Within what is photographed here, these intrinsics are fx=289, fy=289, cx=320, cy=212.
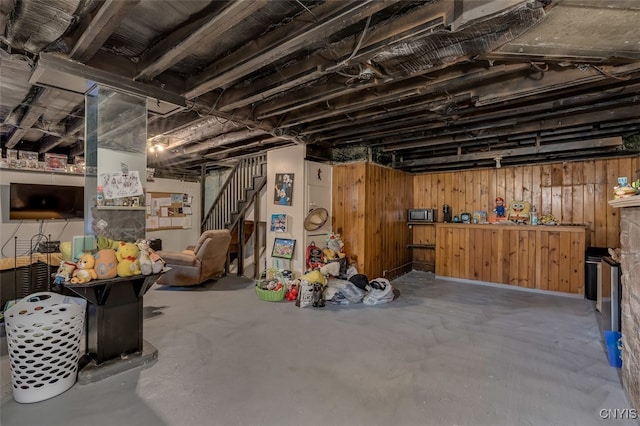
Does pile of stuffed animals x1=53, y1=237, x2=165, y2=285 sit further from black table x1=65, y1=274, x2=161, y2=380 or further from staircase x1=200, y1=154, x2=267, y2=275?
staircase x1=200, y1=154, x2=267, y2=275

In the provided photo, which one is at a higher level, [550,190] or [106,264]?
[550,190]

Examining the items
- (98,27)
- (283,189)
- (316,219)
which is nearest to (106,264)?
(98,27)

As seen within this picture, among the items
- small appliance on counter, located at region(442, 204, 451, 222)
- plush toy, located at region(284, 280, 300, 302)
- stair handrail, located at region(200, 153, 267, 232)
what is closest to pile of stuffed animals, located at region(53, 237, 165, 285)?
plush toy, located at region(284, 280, 300, 302)

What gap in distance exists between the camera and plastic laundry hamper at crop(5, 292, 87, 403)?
1.87m

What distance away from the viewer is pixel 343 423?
171 centimetres

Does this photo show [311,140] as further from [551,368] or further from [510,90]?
[551,368]

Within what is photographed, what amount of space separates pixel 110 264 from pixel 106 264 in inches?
1.0

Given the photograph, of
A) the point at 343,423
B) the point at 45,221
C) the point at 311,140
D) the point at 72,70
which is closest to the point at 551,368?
the point at 343,423

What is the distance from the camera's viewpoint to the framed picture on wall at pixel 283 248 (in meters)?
4.63

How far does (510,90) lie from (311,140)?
2.62 m

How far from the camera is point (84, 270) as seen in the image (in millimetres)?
2057

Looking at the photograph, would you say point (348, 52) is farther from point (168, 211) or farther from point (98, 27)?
point (168, 211)

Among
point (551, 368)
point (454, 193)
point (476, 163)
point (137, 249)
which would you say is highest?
point (476, 163)

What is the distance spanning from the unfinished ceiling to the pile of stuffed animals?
4.34 feet
